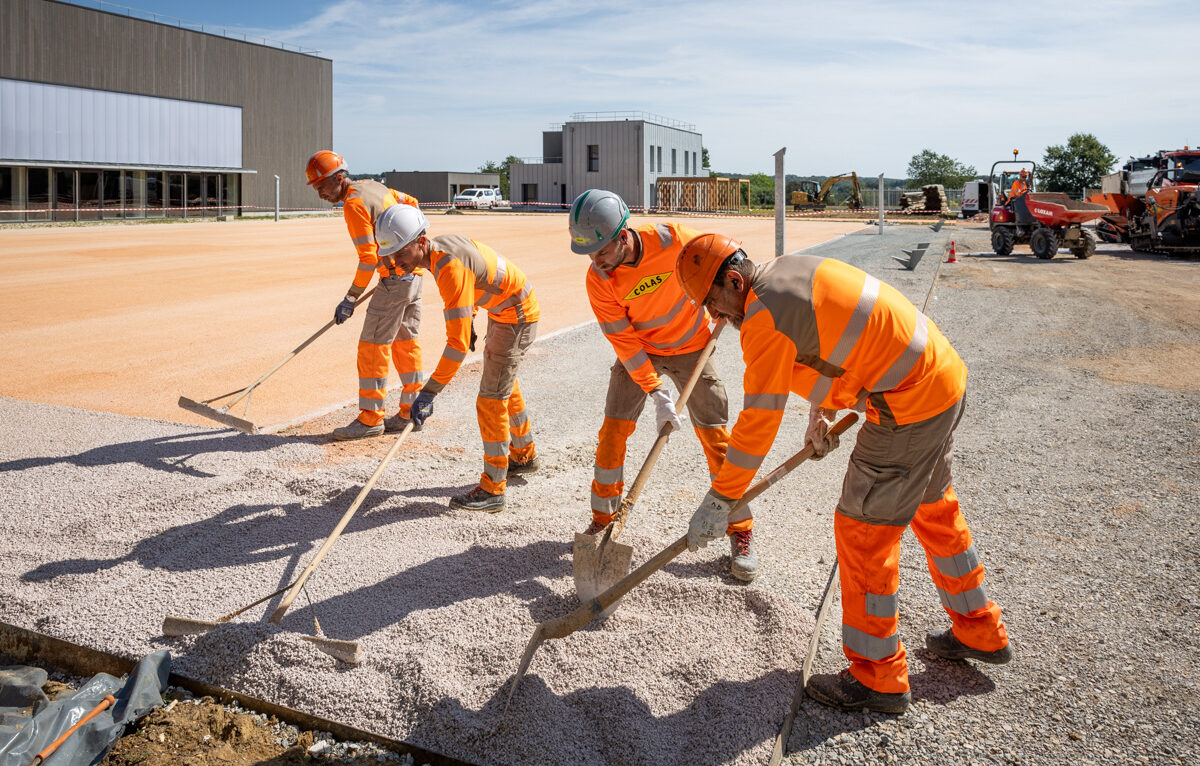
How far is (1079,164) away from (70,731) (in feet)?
192

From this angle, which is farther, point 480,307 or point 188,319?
point 188,319

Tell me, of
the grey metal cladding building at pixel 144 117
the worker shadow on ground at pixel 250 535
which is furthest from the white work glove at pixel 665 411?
the grey metal cladding building at pixel 144 117

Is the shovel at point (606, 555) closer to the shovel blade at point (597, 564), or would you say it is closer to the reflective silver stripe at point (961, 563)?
the shovel blade at point (597, 564)

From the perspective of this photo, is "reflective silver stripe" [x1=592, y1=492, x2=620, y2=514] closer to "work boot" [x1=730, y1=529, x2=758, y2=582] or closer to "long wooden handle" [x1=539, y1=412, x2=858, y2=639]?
"work boot" [x1=730, y1=529, x2=758, y2=582]

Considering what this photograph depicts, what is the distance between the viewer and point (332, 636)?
371 cm

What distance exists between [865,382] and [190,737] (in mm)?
2800

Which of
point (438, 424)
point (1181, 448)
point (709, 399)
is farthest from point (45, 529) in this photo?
point (1181, 448)

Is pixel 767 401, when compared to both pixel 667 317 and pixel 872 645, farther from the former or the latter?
pixel 667 317

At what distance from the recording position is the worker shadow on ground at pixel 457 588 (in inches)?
151

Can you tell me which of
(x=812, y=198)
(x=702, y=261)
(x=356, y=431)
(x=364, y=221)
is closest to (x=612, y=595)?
(x=702, y=261)

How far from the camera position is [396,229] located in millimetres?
4898

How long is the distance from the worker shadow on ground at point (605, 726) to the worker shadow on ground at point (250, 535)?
5.39 ft

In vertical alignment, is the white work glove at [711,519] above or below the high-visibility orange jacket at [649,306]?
below

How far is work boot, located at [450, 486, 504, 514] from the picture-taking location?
5074mm
